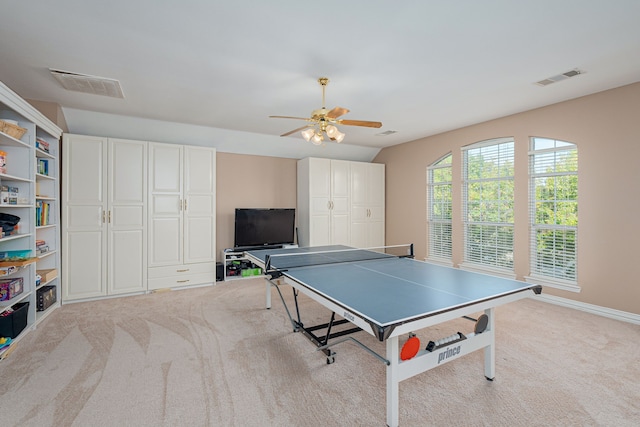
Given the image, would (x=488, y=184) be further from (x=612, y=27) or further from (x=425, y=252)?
(x=612, y=27)

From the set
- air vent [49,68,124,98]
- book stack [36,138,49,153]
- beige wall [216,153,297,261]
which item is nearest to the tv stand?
beige wall [216,153,297,261]

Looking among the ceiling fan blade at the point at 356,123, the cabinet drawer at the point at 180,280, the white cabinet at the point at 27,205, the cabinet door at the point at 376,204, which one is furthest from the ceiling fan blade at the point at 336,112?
the cabinet door at the point at 376,204

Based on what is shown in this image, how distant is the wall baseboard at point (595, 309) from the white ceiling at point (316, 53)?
2.57 meters

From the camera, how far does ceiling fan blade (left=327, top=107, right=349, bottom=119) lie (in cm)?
273

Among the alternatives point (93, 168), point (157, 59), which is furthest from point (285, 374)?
point (93, 168)

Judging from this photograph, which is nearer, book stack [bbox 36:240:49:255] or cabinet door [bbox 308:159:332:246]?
book stack [bbox 36:240:49:255]

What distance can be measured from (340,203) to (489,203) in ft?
8.90

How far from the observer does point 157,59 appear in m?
2.79

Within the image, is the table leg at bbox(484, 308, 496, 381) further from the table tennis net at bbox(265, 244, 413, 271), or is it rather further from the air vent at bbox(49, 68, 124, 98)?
the air vent at bbox(49, 68, 124, 98)

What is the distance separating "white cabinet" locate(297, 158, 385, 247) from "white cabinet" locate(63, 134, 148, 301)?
280cm

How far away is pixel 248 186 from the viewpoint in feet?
19.6

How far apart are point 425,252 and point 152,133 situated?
5.28 m

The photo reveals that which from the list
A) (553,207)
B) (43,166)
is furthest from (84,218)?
(553,207)

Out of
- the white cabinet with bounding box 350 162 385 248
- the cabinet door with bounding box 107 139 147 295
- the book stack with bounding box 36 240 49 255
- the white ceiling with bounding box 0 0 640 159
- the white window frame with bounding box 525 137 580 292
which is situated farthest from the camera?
the white cabinet with bounding box 350 162 385 248
